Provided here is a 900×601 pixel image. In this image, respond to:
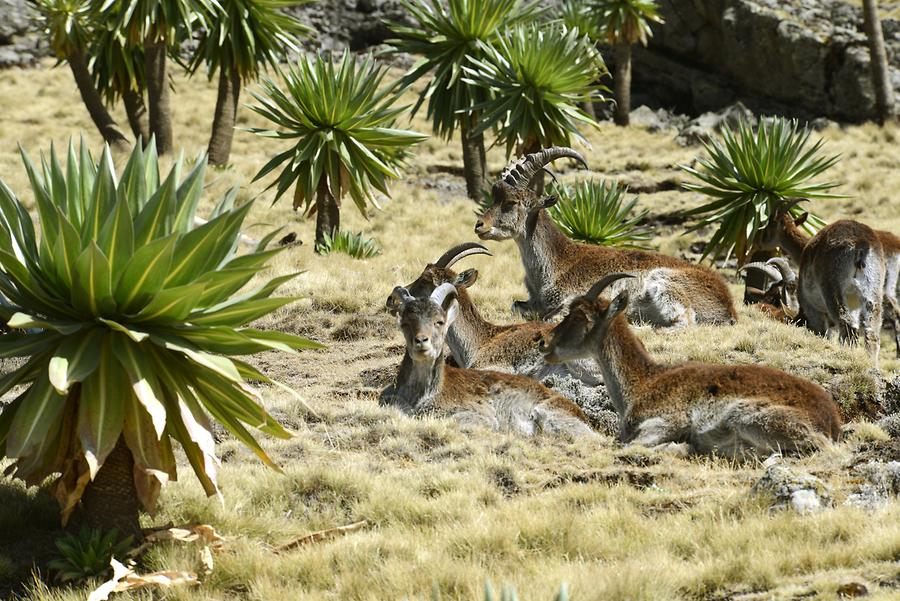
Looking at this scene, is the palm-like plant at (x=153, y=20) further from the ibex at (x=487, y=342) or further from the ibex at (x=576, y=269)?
the ibex at (x=487, y=342)

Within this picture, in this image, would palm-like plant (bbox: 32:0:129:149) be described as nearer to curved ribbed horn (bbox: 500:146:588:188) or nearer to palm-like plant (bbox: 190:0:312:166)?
palm-like plant (bbox: 190:0:312:166)

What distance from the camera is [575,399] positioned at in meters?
11.5

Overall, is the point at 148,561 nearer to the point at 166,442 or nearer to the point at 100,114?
the point at 166,442

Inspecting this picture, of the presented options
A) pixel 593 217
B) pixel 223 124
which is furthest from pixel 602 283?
pixel 223 124

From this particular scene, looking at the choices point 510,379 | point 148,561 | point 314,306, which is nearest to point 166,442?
point 148,561

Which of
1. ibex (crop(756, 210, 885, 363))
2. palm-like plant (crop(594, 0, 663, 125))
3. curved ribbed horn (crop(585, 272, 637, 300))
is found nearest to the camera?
curved ribbed horn (crop(585, 272, 637, 300))

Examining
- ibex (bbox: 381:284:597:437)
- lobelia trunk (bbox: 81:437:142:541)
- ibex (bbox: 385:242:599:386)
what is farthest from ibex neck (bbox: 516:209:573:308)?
lobelia trunk (bbox: 81:437:142:541)

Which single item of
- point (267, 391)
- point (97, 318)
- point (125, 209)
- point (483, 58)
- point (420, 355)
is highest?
point (483, 58)

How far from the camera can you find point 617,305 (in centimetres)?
979

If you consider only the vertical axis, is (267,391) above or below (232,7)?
below

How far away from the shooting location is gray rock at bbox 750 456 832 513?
728 centimetres

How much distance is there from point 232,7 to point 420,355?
54.7ft

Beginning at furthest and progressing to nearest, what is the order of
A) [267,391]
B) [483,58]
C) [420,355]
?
1. [483,58]
2. [267,391]
3. [420,355]

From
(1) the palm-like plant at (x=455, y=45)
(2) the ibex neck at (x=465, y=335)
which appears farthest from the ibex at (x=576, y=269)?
(1) the palm-like plant at (x=455, y=45)
